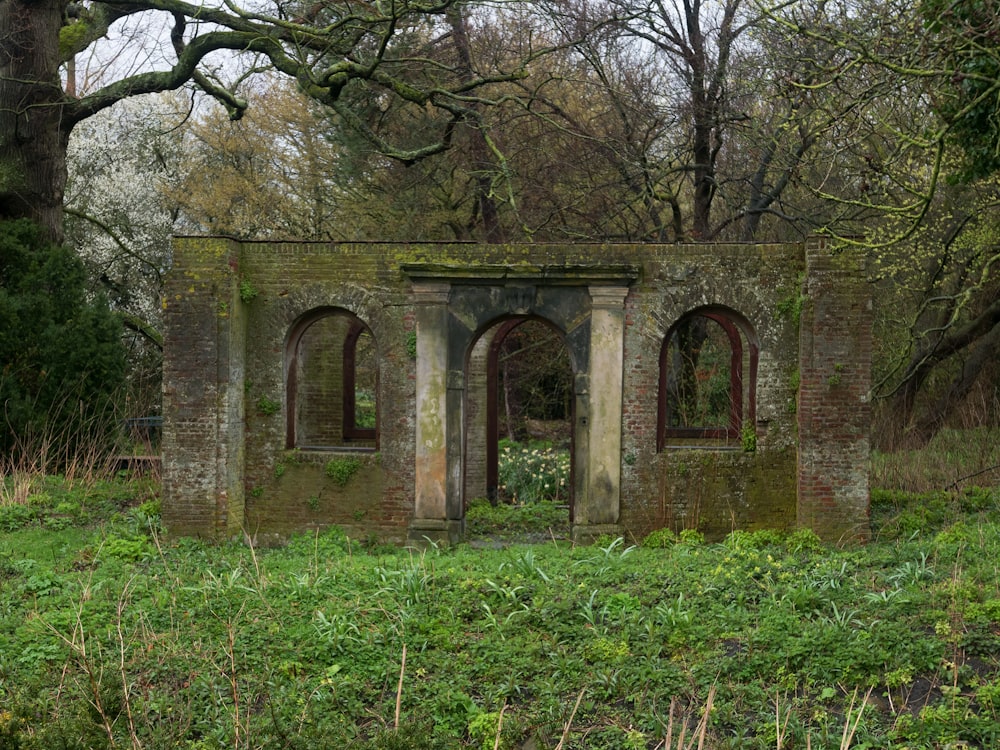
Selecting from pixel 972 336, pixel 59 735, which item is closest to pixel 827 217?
pixel 972 336

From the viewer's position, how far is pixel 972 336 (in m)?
19.1

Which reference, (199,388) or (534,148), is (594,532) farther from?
(534,148)

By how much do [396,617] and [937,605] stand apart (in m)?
4.43

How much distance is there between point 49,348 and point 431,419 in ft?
23.4

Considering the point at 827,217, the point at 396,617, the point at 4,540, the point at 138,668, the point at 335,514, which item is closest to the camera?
the point at 138,668

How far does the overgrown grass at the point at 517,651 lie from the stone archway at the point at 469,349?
2126 millimetres

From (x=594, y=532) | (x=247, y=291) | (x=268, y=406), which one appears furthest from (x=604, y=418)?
(x=247, y=291)

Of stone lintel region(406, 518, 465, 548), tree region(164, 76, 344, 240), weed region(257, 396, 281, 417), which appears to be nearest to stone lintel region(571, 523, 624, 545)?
stone lintel region(406, 518, 465, 548)

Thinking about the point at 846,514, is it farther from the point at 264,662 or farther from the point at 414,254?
the point at 264,662

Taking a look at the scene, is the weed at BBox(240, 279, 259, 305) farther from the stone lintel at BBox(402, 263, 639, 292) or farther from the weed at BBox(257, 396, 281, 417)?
the stone lintel at BBox(402, 263, 639, 292)

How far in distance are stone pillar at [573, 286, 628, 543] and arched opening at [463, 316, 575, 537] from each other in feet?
1.15

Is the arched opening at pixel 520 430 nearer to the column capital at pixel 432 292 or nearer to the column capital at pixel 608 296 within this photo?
the column capital at pixel 608 296

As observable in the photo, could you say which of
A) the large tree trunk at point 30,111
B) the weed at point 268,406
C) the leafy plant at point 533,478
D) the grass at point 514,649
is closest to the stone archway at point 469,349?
the grass at point 514,649

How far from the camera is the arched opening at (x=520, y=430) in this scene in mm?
14992
